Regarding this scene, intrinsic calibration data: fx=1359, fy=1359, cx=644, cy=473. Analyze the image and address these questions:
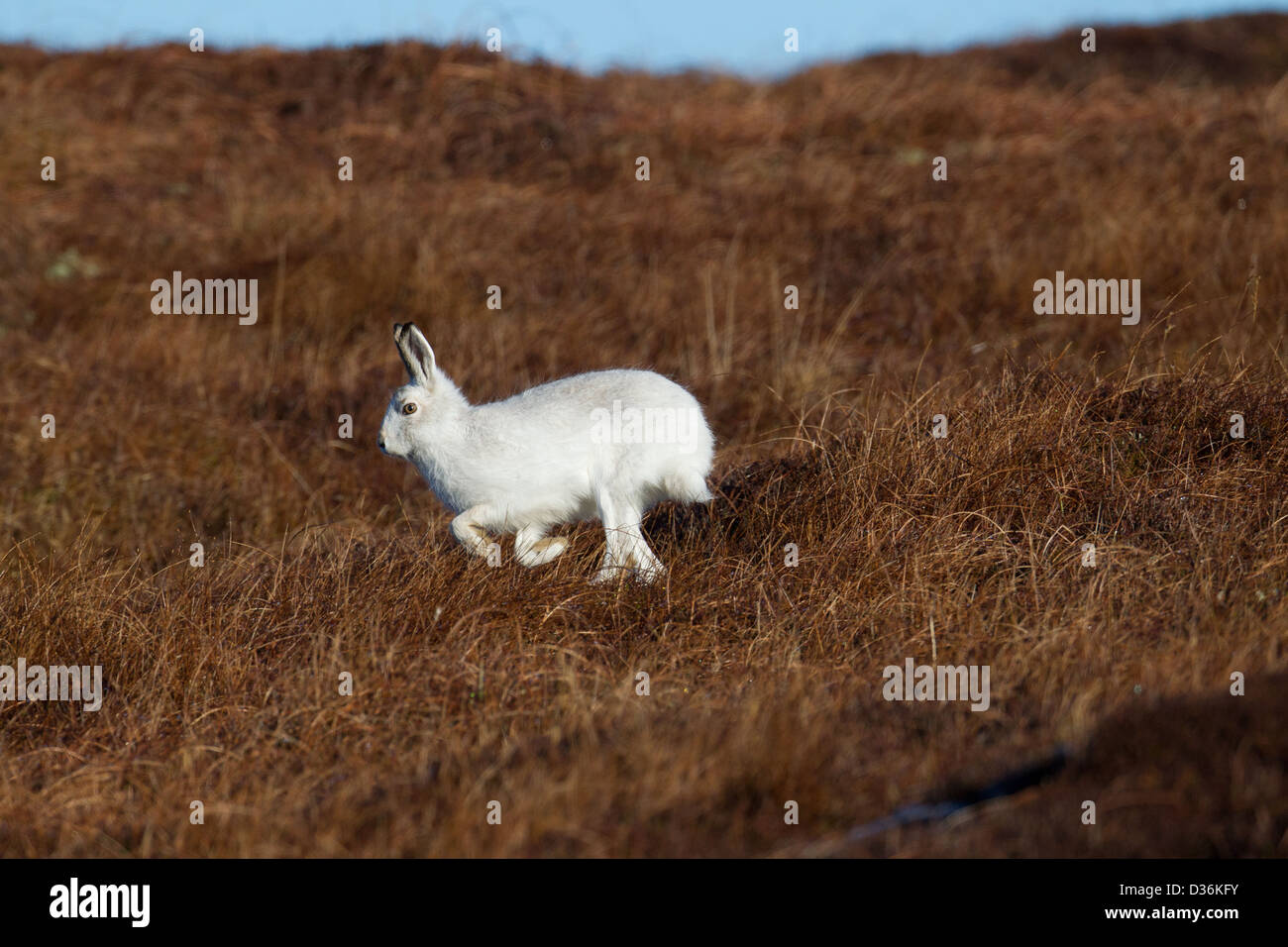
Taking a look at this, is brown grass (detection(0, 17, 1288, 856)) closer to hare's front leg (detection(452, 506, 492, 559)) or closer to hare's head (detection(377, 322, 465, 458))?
hare's front leg (detection(452, 506, 492, 559))

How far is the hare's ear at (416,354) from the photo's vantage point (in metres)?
5.26

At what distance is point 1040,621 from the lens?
15.4 feet

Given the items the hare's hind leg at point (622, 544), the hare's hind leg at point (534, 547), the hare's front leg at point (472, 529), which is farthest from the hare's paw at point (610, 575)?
the hare's front leg at point (472, 529)

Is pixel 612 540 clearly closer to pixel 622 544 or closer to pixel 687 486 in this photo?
pixel 622 544

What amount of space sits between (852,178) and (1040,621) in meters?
9.04

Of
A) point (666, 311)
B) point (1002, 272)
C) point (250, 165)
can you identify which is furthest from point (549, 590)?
point (250, 165)

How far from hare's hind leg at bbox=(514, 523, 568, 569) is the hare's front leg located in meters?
0.25

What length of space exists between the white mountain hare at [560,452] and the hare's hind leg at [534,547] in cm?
2

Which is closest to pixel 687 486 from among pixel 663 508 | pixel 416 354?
pixel 663 508

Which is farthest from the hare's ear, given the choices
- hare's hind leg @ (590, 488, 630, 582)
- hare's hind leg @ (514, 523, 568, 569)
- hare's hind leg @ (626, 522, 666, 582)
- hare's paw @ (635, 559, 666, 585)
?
hare's paw @ (635, 559, 666, 585)

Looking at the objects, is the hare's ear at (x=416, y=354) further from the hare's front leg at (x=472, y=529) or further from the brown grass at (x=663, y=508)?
the brown grass at (x=663, y=508)

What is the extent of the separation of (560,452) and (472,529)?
17.2 inches

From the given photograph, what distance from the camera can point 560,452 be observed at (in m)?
5.07
